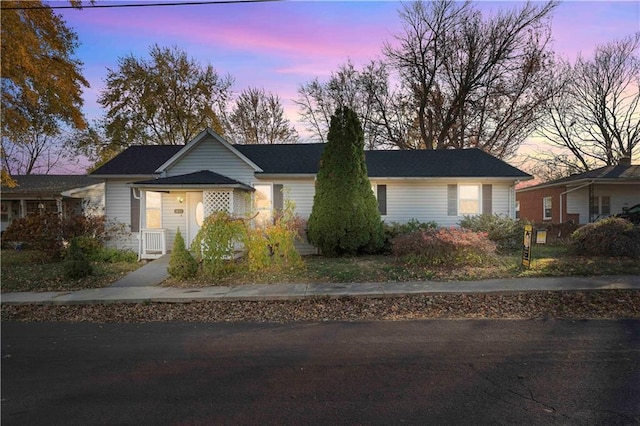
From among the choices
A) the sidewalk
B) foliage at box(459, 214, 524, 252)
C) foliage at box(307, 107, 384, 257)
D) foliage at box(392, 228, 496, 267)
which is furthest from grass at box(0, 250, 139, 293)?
foliage at box(459, 214, 524, 252)

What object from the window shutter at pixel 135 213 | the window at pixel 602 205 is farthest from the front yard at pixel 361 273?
the window at pixel 602 205

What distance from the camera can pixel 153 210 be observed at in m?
15.5

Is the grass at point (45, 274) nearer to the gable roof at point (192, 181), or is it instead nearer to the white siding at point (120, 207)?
the white siding at point (120, 207)

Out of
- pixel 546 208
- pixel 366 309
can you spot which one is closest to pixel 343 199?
pixel 366 309

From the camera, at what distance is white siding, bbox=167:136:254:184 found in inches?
605

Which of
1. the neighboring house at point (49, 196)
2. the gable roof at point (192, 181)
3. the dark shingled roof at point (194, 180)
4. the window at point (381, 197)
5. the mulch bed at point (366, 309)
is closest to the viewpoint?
the mulch bed at point (366, 309)

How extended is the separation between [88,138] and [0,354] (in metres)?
30.7

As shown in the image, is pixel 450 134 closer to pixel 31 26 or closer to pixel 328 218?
pixel 328 218

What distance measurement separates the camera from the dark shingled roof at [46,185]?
2256 centimetres

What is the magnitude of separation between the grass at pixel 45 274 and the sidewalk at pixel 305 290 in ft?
2.44

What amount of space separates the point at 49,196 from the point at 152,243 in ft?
41.3

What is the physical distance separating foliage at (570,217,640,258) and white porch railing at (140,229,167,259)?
13945 millimetres

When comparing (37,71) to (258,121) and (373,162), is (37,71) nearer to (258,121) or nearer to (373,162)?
(373,162)

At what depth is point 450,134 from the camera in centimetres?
3030
